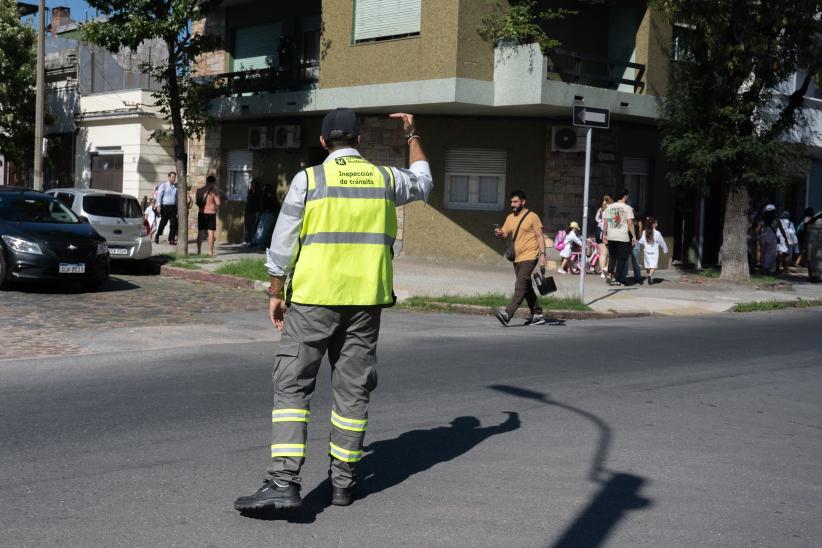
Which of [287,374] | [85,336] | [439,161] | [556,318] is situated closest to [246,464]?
[287,374]

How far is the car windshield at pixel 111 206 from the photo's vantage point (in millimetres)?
18672

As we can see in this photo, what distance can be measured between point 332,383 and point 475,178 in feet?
59.4

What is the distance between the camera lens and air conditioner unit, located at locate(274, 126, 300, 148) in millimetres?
24844

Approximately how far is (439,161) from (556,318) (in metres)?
8.61

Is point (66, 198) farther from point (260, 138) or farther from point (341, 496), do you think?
point (341, 496)

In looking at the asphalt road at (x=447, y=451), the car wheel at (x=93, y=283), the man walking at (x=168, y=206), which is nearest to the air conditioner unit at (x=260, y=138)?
the man walking at (x=168, y=206)

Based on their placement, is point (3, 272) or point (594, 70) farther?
point (594, 70)

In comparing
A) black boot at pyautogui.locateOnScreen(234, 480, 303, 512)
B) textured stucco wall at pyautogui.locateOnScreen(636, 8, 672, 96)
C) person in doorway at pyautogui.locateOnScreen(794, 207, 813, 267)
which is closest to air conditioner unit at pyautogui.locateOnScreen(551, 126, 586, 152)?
textured stucco wall at pyautogui.locateOnScreen(636, 8, 672, 96)

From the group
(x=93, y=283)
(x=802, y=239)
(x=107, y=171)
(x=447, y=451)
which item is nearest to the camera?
(x=447, y=451)

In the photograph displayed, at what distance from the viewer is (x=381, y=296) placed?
4.96m

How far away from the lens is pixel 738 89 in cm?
1933

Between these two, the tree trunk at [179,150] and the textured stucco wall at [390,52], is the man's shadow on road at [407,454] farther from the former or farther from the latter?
the tree trunk at [179,150]

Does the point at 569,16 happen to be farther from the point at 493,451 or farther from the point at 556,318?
the point at 493,451

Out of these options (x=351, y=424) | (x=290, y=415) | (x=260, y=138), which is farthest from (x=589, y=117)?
(x=260, y=138)
